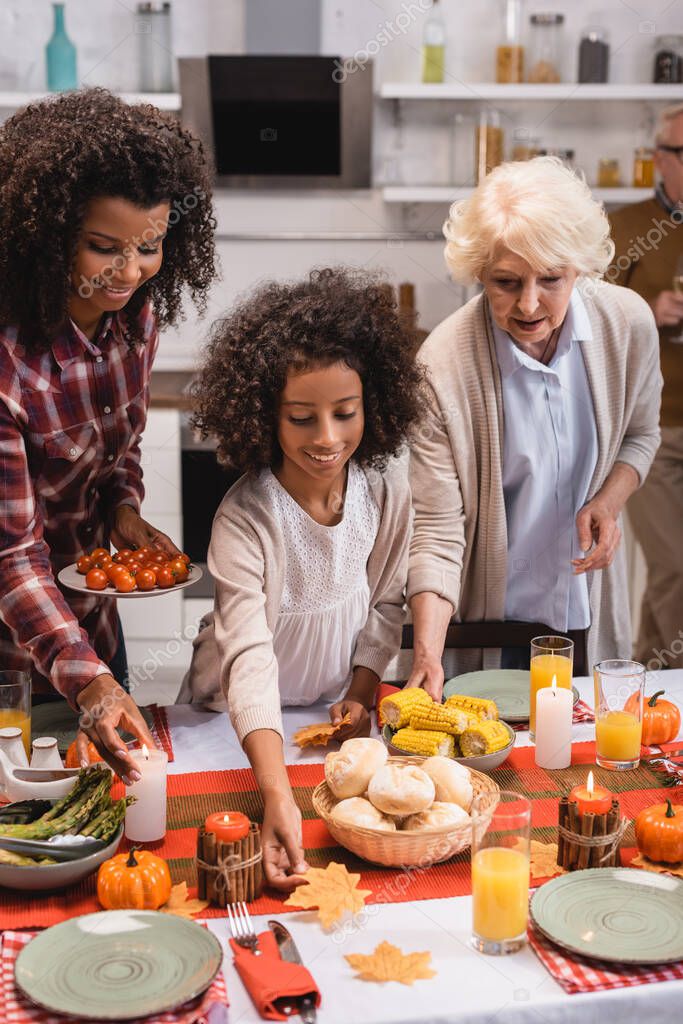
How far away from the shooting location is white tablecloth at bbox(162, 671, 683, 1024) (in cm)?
120

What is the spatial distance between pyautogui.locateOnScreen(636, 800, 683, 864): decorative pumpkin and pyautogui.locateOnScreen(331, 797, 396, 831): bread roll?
1.07ft

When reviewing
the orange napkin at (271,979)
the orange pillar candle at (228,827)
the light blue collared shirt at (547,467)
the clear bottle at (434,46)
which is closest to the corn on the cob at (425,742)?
the orange pillar candle at (228,827)

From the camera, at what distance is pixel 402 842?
55.2 inches

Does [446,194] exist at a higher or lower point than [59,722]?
higher

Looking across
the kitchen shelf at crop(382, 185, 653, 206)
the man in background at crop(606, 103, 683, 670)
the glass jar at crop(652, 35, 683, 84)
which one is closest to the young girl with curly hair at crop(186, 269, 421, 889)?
the man in background at crop(606, 103, 683, 670)

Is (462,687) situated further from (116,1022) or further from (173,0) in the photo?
(173,0)

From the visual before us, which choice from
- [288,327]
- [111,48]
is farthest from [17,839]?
[111,48]

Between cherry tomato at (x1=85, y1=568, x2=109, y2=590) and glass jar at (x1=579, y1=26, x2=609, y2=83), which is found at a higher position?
glass jar at (x1=579, y1=26, x2=609, y2=83)

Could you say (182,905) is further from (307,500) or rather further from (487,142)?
(487,142)

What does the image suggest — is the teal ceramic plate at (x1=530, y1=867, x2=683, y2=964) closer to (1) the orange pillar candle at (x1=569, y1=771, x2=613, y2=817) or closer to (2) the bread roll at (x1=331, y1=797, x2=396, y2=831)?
(1) the orange pillar candle at (x1=569, y1=771, x2=613, y2=817)

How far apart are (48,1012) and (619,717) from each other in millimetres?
936

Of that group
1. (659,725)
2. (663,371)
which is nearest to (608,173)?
(663,371)

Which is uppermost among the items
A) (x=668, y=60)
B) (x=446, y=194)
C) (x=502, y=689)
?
(x=668, y=60)

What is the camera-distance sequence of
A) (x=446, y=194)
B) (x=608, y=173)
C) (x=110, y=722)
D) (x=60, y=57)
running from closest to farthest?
(x=110, y=722) → (x=60, y=57) → (x=446, y=194) → (x=608, y=173)
